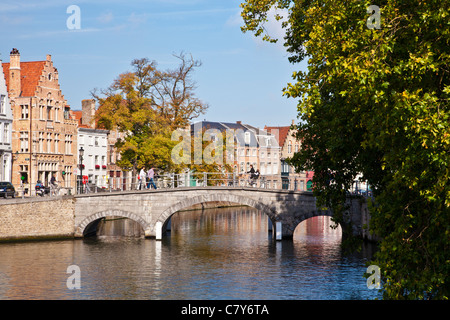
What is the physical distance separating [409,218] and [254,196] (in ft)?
92.5

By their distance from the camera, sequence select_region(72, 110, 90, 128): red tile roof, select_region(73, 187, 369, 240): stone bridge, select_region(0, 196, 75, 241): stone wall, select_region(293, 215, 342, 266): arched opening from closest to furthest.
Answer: select_region(293, 215, 342, 266): arched opening < select_region(0, 196, 75, 241): stone wall < select_region(73, 187, 369, 240): stone bridge < select_region(72, 110, 90, 128): red tile roof

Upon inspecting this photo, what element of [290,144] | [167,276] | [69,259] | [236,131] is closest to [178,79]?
[69,259]

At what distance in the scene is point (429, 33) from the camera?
52.0ft

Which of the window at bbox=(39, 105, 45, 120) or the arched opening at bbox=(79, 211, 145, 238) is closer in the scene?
the arched opening at bbox=(79, 211, 145, 238)

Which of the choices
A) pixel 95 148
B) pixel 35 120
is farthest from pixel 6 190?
pixel 95 148

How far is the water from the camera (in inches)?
1067

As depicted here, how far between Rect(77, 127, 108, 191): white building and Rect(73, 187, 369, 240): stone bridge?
24.6 m

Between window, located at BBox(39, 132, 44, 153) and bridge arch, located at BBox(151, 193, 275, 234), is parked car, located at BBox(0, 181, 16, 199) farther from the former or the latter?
window, located at BBox(39, 132, 44, 153)

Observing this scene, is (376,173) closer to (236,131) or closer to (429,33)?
(429,33)

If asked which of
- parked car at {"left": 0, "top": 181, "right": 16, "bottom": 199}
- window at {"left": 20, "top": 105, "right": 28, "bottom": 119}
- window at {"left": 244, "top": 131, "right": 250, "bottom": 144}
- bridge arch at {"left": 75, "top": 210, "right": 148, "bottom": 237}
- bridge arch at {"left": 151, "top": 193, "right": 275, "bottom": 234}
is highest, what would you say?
window at {"left": 244, "top": 131, "right": 250, "bottom": 144}

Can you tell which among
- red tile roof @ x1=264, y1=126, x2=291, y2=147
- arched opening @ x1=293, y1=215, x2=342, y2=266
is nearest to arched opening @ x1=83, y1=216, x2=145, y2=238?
arched opening @ x1=293, y1=215, x2=342, y2=266

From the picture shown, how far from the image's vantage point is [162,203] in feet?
151

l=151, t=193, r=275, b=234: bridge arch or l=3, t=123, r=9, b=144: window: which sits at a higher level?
l=3, t=123, r=9, b=144: window

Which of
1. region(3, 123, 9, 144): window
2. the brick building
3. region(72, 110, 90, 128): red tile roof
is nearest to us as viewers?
region(3, 123, 9, 144): window
